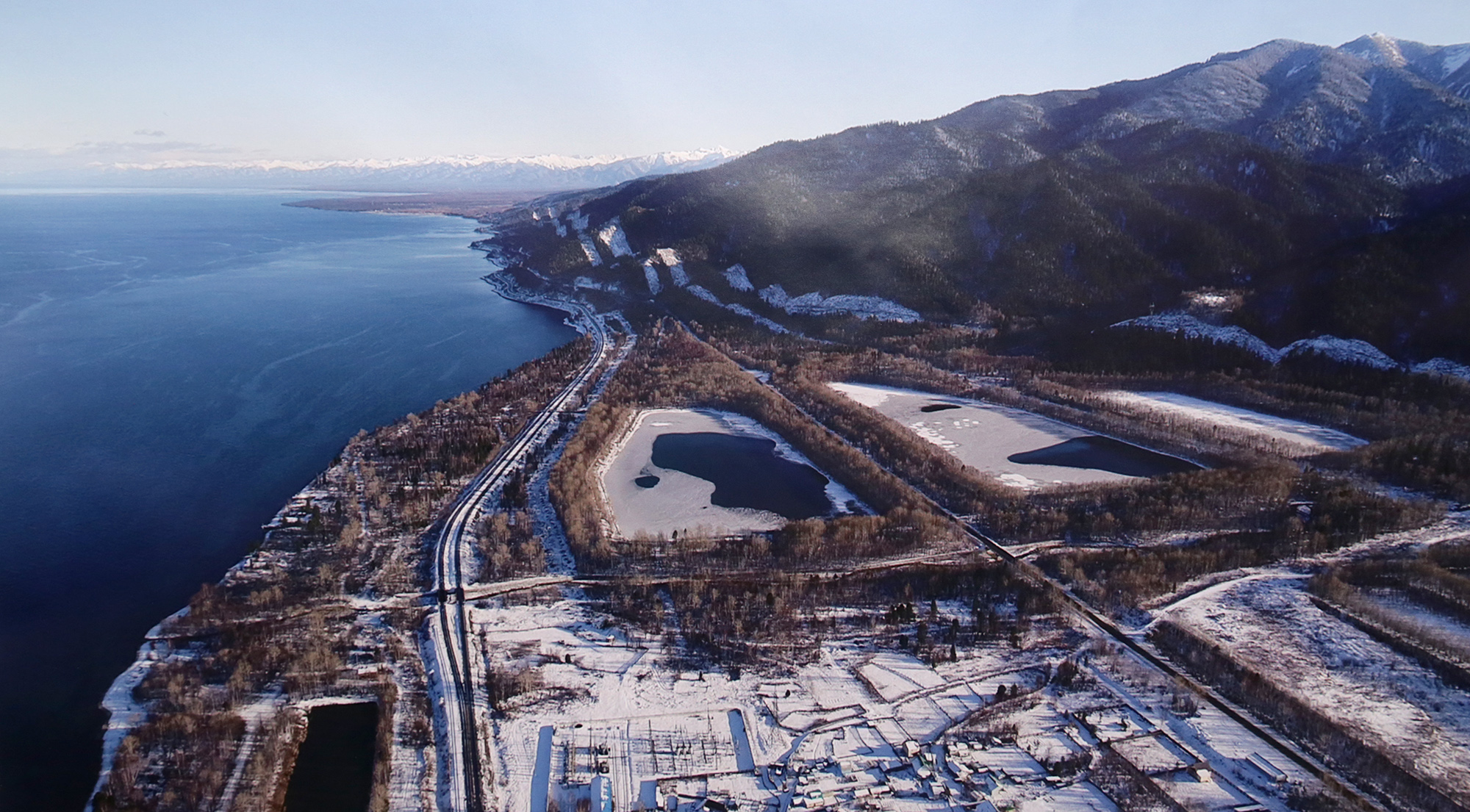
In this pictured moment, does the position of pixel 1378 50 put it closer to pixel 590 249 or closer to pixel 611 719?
pixel 590 249

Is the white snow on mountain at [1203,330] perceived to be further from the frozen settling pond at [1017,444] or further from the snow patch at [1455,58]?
the snow patch at [1455,58]

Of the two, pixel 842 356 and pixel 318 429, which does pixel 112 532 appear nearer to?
pixel 318 429

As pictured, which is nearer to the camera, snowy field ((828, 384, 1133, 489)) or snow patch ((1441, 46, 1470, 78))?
snowy field ((828, 384, 1133, 489))

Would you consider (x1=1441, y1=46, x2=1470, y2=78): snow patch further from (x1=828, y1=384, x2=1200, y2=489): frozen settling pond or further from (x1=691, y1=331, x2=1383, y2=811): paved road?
(x1=691, y1=331, x2=1383, y2=811): paved road

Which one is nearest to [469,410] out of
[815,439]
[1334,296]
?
[815,439]

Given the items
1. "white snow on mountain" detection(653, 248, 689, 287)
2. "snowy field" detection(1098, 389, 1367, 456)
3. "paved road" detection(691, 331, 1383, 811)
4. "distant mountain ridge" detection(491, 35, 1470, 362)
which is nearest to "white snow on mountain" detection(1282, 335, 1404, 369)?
"distant mountain ridge" detection(491, 35, 1470, 362)

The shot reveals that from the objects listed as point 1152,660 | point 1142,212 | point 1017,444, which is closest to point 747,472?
point 1017,444

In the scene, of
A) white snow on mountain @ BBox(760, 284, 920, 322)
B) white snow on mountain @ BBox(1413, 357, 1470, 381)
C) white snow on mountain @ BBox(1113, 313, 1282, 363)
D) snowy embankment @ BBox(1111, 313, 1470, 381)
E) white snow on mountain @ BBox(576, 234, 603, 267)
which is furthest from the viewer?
white snow on mountain @ BBox(576, 234, 603, 267)
